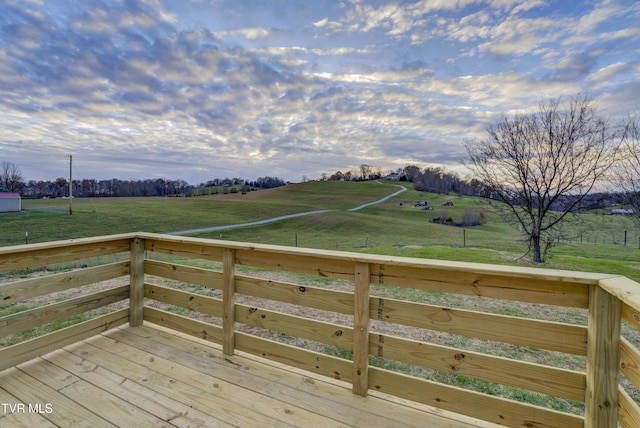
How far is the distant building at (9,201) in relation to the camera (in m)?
23.8

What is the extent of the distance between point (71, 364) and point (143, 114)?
18058mm

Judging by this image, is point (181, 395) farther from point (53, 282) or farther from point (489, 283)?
point (489, 283)

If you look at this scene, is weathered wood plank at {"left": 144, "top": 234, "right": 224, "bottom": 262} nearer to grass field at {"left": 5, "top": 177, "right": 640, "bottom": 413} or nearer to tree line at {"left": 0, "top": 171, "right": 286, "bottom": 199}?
grass field at {"left": 5, "top": 177, "right": 640, "bottom": 413}

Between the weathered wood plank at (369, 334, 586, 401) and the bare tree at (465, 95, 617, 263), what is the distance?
11537mm

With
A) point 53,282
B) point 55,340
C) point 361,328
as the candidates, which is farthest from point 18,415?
point 361,328

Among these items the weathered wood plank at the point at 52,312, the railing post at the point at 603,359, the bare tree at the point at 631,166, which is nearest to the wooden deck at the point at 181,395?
the weathered wood plank at the point at 52,312

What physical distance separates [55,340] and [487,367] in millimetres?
3075

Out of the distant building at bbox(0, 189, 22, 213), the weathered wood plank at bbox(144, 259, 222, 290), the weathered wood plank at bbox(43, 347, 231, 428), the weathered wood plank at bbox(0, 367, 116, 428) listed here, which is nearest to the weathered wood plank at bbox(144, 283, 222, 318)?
the weathered wood plank at bbox(144, 259, 222, 290)

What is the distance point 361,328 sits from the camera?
1.76m

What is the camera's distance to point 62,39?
295 inches

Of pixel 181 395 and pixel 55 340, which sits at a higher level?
pixel 55 340

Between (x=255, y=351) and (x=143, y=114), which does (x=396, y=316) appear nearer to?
(x=255, y=351)

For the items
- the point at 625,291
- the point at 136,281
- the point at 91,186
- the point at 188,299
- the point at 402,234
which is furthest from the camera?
the point at 91,186

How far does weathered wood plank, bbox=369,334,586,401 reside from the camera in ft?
4.36
